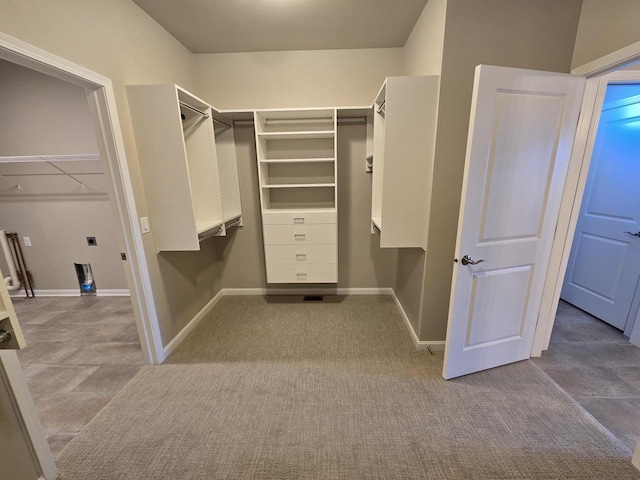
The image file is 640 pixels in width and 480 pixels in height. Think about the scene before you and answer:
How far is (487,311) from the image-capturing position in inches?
70.9

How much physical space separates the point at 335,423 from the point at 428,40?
265 centimetres

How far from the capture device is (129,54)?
5.98 ft

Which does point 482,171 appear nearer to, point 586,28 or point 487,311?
point 487,311

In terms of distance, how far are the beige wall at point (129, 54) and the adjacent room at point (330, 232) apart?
0.05 feet

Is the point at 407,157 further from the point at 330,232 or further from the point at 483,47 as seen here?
the point at 330,232

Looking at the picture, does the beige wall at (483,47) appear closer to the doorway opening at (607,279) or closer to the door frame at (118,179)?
the doorway opening at (607,279)

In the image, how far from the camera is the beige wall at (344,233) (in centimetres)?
285

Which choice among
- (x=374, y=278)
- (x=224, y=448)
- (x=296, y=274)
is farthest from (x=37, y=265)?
(x=374, y=278)

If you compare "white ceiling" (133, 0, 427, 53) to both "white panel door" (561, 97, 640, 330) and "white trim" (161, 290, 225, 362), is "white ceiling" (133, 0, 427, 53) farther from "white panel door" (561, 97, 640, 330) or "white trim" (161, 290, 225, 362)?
"white trim" (161, 290, 225, 362)

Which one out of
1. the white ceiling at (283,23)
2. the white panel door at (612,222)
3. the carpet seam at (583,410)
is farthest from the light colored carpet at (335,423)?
the white ceiling at (283,23)

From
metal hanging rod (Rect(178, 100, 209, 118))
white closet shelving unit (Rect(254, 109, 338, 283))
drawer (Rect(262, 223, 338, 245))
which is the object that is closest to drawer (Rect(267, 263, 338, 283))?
white closet shelving unit (Rect(254, 109, 338, 283))

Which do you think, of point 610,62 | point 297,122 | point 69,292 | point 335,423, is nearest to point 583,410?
point 335,423

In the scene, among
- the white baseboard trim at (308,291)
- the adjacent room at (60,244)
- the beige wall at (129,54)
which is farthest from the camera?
the white baseboard trim at (308,291)

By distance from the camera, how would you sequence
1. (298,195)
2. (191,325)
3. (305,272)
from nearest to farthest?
(191,325) → (305,272) → (298,195)
